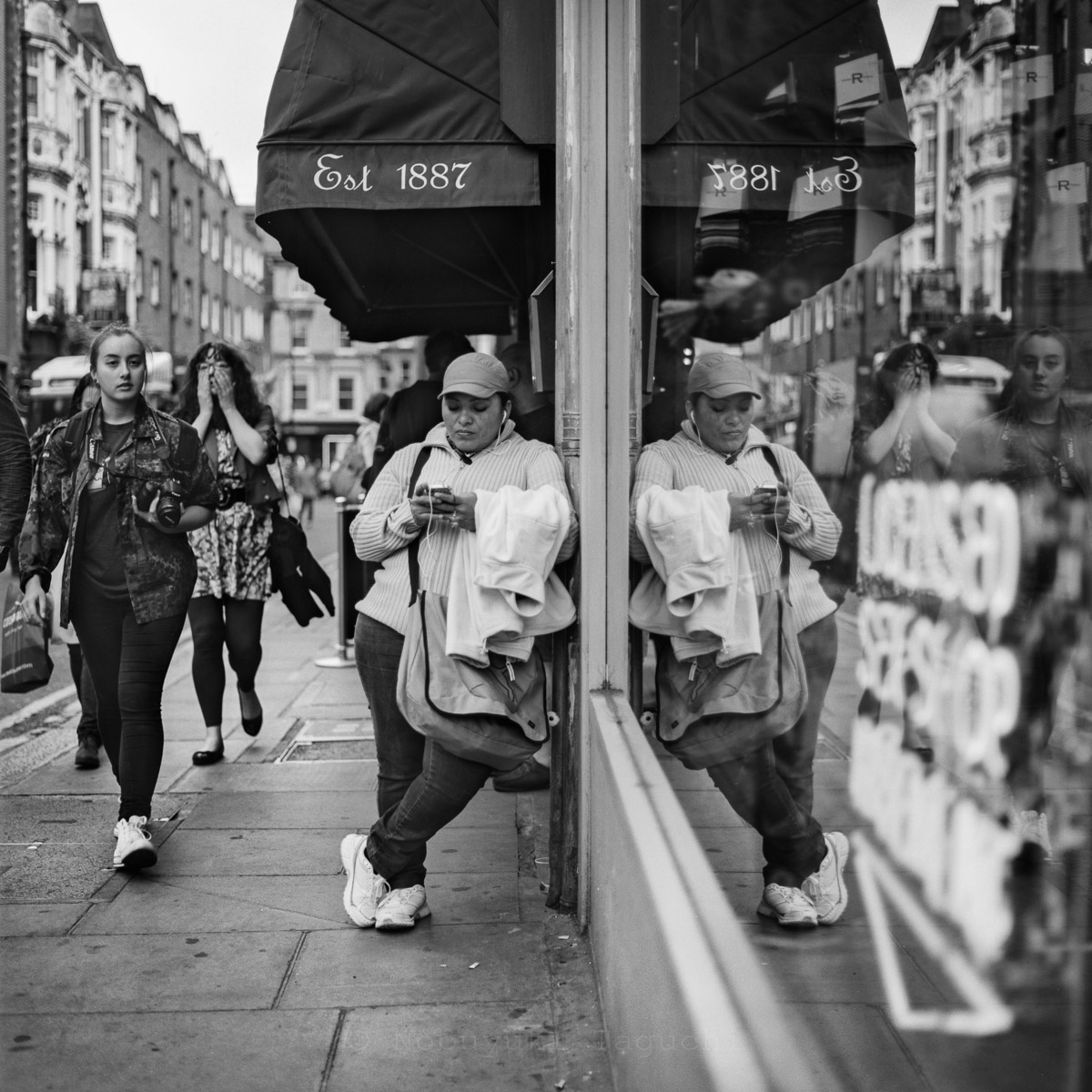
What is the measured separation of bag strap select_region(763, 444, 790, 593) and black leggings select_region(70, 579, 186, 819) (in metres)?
2.41

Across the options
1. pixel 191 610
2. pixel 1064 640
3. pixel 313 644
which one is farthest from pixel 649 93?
pixel 313 644

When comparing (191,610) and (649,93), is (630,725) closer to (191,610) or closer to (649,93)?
(649,93)

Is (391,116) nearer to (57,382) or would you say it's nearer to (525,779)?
(525,779)

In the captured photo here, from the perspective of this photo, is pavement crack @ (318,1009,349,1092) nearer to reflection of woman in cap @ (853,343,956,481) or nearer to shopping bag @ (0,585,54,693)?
reflection of woman in cap @ (853,343,956,481)

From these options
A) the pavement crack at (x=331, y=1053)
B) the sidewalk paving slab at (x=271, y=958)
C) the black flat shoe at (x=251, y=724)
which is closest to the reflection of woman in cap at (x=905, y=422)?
the sidewalk paving slab at (x=271, y=958)

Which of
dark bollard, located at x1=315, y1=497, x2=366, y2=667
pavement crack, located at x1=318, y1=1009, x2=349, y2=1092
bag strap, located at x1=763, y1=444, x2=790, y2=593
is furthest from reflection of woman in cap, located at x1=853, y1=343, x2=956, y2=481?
dark bollard, located at x1=315, y1=497, x2=366, y2=667

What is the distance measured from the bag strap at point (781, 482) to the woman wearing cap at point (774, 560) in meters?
0.01

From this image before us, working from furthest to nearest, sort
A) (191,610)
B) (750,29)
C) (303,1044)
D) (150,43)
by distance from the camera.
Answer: (191,610)
(150,43)
(303,1044)
(750,29)

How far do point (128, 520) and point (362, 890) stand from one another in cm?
160

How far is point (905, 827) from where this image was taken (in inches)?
59.7

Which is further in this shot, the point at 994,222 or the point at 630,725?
the point at 630,725

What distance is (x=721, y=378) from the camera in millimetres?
3363

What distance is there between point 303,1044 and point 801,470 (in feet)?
5.62

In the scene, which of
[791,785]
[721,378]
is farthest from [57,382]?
[791,785]
